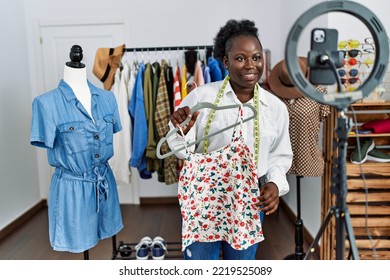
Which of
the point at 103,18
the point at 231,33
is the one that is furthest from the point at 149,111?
the point at 231,33

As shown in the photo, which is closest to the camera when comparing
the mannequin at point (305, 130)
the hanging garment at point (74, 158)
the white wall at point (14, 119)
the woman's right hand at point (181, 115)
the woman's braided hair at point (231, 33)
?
the woman's right hand at point (181, 115)

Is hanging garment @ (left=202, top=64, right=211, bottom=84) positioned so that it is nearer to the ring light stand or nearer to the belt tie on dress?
the belt tie on dress

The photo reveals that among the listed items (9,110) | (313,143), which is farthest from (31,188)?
(313,143)

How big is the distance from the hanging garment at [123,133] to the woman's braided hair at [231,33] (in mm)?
1290

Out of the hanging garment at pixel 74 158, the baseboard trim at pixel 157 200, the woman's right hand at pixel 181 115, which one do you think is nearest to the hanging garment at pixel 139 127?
the hanging garment at pixel 74 158

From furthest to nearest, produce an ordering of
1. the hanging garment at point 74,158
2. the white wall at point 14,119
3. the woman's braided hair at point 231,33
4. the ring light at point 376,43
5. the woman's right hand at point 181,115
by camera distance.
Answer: the white wall at point 14,119
the hanging garment at point 74,158
the woman's braided hair at point 231,33
the woman's right hand at point 181,115
the ring light at point 376,43

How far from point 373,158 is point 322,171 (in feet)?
0.78

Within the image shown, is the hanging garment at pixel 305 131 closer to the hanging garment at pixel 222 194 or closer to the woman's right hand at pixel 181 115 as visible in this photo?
the hanging garment at pixel 222 194

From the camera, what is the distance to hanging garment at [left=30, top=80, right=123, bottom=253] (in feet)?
4.05

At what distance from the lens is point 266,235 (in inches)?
96.4

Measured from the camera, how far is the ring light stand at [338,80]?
1.79ft

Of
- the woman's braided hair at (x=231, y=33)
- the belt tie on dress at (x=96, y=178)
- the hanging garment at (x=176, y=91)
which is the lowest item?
the belt tie on dress at (x=96, y=178)

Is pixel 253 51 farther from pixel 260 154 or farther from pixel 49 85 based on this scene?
pixel 49 85
